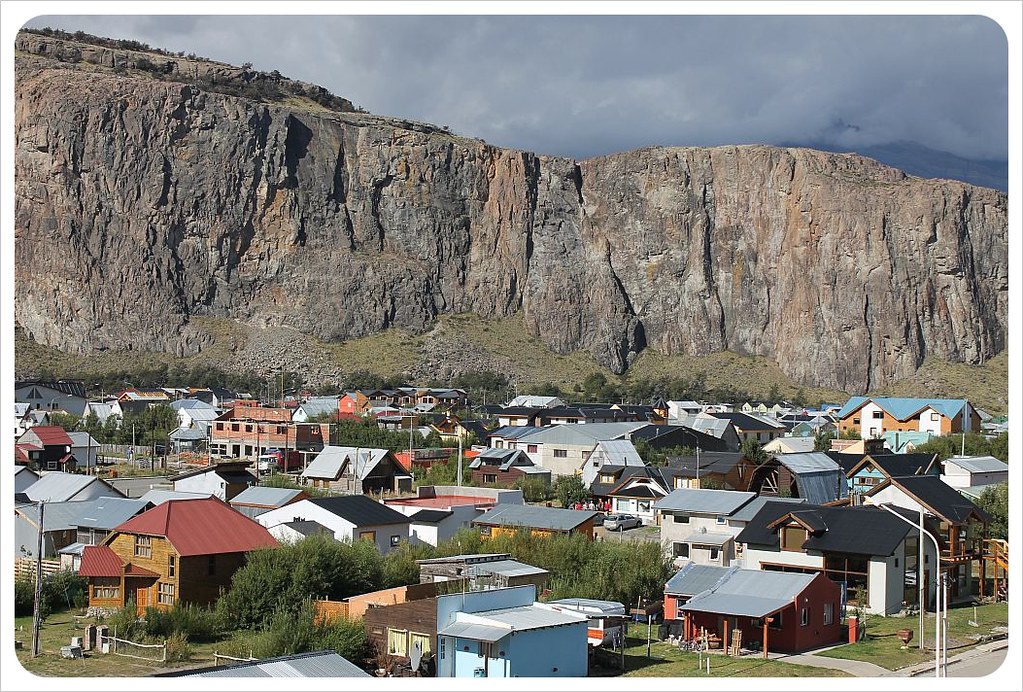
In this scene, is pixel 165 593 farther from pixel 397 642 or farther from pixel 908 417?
pixel 908 417

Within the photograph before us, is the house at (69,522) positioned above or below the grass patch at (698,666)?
above

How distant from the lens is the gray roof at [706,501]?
127 ft

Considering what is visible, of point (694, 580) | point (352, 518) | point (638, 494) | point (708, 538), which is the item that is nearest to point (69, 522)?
point (352, 518)

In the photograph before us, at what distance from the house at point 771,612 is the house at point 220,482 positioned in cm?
2157

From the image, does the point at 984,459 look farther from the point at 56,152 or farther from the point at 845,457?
the point at 56,152

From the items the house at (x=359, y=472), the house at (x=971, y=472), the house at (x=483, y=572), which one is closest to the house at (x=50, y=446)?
the house at (x=359, y=472)

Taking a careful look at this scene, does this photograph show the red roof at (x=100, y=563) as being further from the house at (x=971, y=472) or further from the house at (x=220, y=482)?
the house at (x=971, y=472)

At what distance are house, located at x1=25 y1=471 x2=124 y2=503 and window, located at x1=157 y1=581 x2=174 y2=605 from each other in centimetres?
1212

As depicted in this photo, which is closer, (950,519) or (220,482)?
(950,519)

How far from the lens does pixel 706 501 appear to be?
39625 mm

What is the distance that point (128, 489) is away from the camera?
48.1 meters

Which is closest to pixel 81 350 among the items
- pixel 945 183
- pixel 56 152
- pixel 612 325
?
pixel 56 152

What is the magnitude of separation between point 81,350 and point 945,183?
96.2 metres

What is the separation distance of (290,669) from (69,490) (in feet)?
84.0
